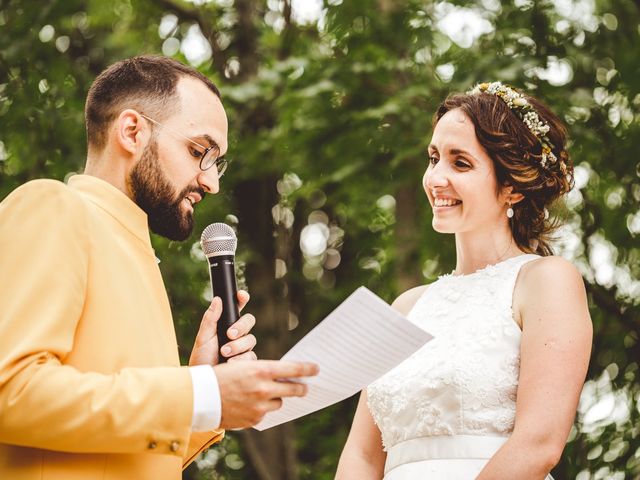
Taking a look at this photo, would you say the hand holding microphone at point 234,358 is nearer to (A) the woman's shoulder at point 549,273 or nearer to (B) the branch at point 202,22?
(A) the woman's shoulder at point 549,273

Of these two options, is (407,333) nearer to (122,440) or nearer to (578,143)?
(122,440)

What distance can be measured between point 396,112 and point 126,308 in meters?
4.26

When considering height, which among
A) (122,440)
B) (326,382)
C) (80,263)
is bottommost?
(326,382)

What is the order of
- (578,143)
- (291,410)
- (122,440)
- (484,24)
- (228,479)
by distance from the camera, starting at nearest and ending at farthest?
(122,440) → (291,410) → (578,143) → (484,24) → (228,479)

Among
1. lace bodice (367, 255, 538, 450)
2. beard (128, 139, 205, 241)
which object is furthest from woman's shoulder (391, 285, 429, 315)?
beard (128, 139, 205, 241)

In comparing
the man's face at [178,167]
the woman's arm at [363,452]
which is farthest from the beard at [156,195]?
the woman's arm at [363,452]

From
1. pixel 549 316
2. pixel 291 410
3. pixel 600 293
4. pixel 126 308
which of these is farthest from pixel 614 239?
pixel 126 308

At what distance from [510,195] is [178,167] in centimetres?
147

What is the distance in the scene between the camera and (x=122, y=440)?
211 centimetres

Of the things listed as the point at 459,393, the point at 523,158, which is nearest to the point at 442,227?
the point at 523,158

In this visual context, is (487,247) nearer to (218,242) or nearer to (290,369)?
(218,242)

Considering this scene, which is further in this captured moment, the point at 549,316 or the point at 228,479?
the point at 228,479

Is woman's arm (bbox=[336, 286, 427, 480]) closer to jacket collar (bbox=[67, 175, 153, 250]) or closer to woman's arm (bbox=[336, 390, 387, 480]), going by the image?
woman's arm (bbox=[336, 390, 387, 480])

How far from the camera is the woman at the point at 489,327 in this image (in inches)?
117
